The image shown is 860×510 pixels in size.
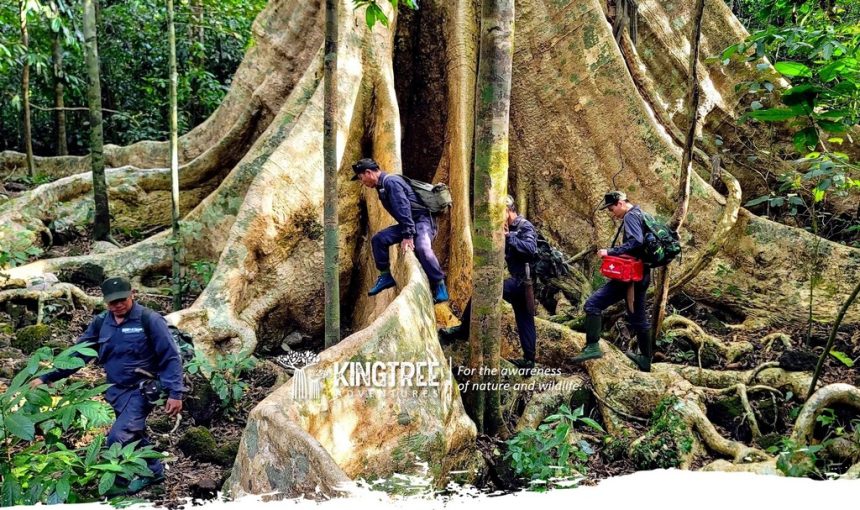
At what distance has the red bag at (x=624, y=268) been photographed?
4602 mm

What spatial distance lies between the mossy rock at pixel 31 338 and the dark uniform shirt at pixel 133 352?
7.05 feet

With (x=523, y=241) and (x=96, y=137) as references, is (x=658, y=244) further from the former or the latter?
(x=96, y=137)

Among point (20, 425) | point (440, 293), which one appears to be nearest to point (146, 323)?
point (20, 425)

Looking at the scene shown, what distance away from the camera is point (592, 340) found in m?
4.94

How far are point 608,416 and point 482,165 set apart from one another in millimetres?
2262

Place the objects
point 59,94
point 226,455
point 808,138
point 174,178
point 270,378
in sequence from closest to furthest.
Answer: point 808,138
point 226,455
point 270,378
point 174,178
point 59,94

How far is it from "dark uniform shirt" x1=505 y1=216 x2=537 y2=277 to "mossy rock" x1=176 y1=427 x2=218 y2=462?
2.52m

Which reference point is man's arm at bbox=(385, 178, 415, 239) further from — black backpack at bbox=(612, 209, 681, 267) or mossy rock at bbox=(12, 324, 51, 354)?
mossy rock at bbox=(12, 324, 51, 354)

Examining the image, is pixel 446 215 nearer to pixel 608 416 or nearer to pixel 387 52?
pixel 387 52

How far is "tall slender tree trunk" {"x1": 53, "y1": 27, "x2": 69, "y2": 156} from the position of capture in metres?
9.95

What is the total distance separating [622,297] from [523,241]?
0.95m

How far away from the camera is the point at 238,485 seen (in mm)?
2971

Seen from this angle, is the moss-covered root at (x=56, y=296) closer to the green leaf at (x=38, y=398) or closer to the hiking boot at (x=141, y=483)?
the hiking boot at (x=141, y=483)

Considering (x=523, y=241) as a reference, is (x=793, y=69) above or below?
above
